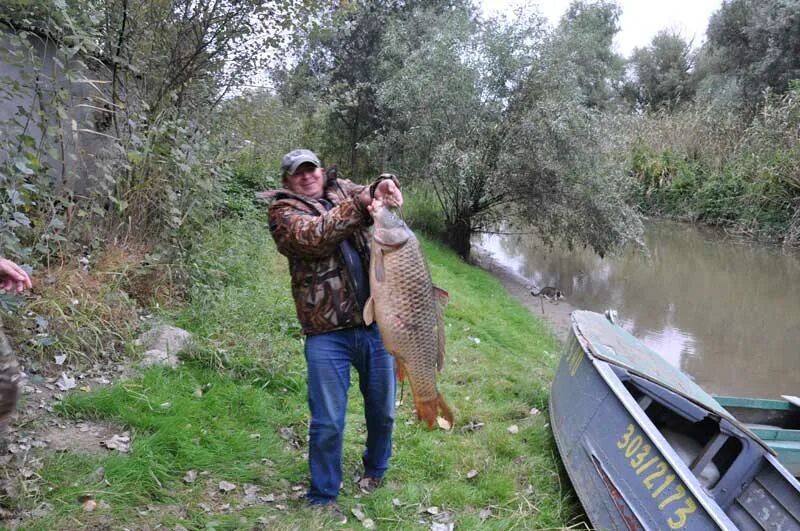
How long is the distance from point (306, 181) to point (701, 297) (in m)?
12.7

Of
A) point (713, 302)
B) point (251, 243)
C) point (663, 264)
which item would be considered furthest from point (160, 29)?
point (663, 264)

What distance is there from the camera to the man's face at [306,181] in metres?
3.46

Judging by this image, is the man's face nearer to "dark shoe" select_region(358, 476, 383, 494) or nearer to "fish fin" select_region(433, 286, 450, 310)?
"fish fin" select_region(433, 286, 450, 310)

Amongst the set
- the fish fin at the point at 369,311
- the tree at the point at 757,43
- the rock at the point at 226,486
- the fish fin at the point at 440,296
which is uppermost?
the tree at the point at 757,43

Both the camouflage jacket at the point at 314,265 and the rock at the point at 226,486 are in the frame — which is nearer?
the camouflage jacket at the point at 314,265

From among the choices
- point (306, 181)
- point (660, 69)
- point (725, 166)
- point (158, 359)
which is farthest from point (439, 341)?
point (660, 69)

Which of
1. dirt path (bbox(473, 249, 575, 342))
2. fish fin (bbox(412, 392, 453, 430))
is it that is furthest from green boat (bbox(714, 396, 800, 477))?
dirt path (bbox(473, 249, 575, 342))

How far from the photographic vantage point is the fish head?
3.02m

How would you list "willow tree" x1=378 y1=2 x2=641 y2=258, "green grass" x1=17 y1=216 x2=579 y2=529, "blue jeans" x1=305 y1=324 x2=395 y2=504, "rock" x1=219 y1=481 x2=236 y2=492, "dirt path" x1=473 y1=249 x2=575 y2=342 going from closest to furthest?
1. "blue jeans" x1=305 y1=324 x2=395 y2=504
2. "green grass" x1=17 y1=216 x2=579 y2=529
3. "rock" x1=219 y1=481 x2=236 y2=492
4. "dirt path" x1=473 y1=249 x2=575 y2=342
5. "willow tree" x1=378 y1=2 x2=641 y2=258

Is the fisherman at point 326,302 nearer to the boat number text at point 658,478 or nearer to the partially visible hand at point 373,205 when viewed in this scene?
the partially visible hand at point 373,205

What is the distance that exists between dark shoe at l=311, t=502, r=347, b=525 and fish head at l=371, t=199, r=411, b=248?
1.67m

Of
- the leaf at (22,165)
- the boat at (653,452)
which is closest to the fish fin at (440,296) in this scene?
the boat at (653,452)

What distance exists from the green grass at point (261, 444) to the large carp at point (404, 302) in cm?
111

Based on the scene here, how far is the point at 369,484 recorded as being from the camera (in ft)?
13.3
